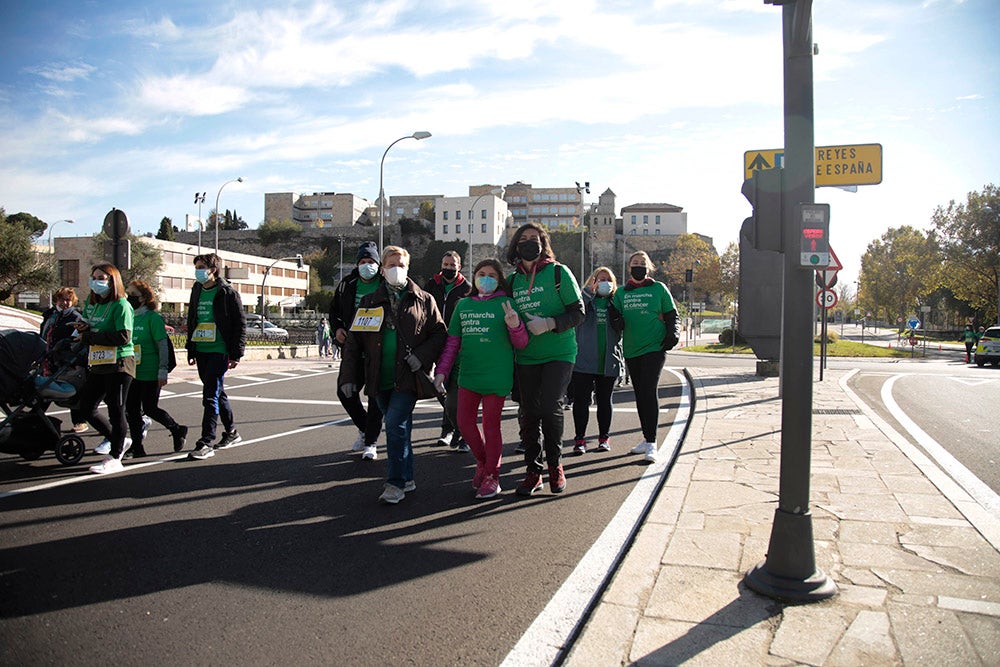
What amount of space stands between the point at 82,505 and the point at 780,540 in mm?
4339

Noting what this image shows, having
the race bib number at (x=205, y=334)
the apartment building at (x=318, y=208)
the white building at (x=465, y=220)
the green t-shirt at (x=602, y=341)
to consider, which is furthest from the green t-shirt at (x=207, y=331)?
the apartment building at (x=318, y=208)

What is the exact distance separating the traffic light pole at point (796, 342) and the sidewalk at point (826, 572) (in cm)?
19

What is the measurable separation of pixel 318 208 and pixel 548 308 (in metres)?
139

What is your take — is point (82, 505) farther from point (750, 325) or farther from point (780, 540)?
point (750, 325)

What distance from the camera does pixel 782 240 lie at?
11.2 ft

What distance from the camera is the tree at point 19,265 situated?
3869cm

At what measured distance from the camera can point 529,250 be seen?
198 inches

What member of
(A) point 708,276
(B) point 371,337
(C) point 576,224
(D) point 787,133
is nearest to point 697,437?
(B) point 371,337

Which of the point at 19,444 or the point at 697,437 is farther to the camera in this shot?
the point at 697,437

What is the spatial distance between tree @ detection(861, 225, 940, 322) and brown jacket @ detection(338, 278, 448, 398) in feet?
236

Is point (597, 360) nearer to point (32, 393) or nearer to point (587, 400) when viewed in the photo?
point (587, 400)

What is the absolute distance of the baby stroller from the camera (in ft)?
19.2

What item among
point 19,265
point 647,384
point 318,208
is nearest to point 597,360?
point 647,384

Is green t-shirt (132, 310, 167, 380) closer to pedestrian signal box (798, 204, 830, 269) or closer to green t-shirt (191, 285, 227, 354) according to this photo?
green t-shirt (191, 285, 227, 354)
